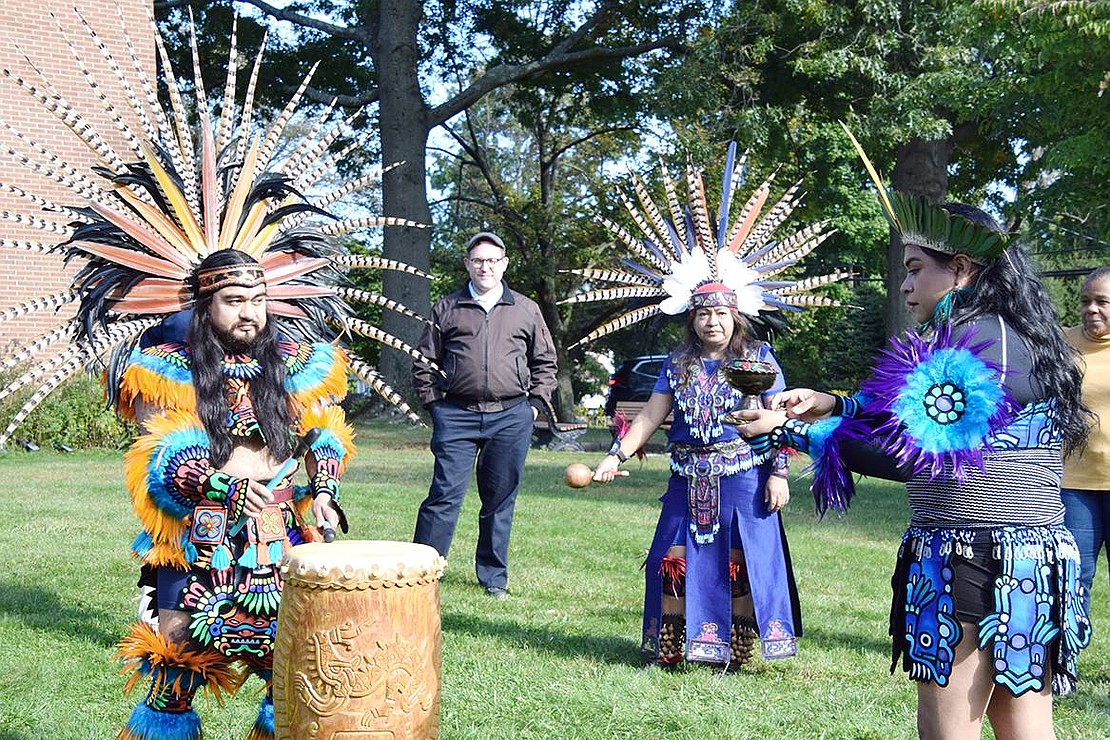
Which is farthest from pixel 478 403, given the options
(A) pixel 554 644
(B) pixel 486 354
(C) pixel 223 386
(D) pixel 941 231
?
(D) pixel 941 231

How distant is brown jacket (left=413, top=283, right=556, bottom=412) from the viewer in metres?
7.14

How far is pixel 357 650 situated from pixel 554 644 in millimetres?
3216

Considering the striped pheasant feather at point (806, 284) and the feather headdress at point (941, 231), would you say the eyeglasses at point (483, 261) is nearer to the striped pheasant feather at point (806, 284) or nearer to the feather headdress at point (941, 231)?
the striped pheasant feather at point (806, 284)

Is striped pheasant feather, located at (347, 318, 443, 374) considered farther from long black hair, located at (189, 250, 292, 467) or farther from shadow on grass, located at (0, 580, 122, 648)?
shadow on grass, located at (0, 580, 122, 648)

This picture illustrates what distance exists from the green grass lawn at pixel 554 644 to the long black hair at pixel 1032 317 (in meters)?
2.13

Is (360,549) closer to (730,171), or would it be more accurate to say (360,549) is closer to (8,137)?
(730,171)

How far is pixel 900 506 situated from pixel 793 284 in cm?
764

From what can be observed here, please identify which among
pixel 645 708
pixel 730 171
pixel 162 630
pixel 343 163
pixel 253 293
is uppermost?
pixel 343 163

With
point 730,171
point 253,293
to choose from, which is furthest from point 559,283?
point 253,293

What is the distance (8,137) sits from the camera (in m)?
15.0

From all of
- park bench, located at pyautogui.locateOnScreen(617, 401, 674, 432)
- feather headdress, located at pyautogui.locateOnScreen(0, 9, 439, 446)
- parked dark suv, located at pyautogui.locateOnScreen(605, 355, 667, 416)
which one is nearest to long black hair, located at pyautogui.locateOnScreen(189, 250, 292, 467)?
feather headdress, located at pyautogui.locateOnScreen(0, 9, 439, 446)

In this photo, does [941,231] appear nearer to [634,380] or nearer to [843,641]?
[843,641]

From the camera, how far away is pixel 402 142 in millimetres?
22984

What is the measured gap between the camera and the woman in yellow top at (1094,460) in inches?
208
